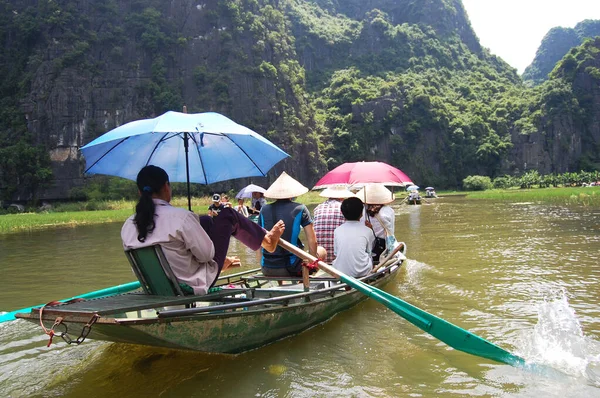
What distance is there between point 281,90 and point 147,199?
56.6 m

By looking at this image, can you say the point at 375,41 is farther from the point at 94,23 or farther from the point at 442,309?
the point at 442,309

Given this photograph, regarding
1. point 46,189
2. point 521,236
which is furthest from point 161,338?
point 46,189

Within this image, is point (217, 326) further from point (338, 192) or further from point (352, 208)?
point (338, 192)

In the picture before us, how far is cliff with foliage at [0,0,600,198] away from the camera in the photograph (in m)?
44.5

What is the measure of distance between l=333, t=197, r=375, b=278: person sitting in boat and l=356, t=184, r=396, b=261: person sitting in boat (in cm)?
100

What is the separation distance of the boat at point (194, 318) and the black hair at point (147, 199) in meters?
0.56

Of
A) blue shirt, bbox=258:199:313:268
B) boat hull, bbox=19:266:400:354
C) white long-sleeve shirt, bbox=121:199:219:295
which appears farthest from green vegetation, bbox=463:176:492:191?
white long-sleeve shirt, bbox=121:199:219:295

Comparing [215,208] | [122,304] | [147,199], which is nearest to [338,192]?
[215,208]

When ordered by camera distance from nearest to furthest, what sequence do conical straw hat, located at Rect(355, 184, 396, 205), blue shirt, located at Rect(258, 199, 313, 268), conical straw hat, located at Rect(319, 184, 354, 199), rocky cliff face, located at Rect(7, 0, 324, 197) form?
blue shirt, located at Rect(258, 199, 313, 268), conical straw hat, located at Rect(319, 184, 354, 199), conical straw hat, located at Rect(355, 184, 396, 205), rocky cliff face, located at Rect(7, 0, 324, 197)

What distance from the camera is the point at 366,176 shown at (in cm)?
659

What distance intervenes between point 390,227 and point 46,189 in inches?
1629

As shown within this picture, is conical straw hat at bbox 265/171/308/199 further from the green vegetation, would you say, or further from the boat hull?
the green vegetation

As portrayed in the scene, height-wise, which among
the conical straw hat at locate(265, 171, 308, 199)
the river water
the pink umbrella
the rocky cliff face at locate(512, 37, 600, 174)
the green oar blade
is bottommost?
the river water

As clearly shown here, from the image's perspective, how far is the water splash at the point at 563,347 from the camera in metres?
3.91
